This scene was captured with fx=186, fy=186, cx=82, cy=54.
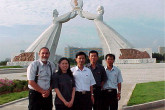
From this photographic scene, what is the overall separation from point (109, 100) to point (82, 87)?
53 centimetres

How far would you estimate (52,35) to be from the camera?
2098 centimetres

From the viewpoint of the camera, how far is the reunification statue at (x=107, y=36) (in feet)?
60.6

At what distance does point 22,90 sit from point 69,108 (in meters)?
3.73

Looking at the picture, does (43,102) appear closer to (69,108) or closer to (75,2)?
(69,108)

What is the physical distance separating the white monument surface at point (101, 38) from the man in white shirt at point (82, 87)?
50.5 ft

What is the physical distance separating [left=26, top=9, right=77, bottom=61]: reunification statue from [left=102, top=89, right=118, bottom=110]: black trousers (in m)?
18.3

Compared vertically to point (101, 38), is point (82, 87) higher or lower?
lower

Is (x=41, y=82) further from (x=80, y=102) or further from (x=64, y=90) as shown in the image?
(x=80, y=102)

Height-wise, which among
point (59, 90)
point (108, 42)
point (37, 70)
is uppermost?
point (108, 42)

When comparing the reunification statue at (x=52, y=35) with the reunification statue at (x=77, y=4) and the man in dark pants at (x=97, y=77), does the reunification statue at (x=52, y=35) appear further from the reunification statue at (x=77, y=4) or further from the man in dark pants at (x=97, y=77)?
the man in dark pants at (x=97, y=77)

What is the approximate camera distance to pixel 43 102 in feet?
7.04

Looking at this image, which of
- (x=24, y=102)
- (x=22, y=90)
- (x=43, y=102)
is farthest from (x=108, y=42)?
(x=43, y=102)

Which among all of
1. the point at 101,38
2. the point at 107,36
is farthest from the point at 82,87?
the point at 101,38

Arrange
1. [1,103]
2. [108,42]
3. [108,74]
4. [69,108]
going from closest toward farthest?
[69,108] < [108,74] < [1,103] < [108,42]
